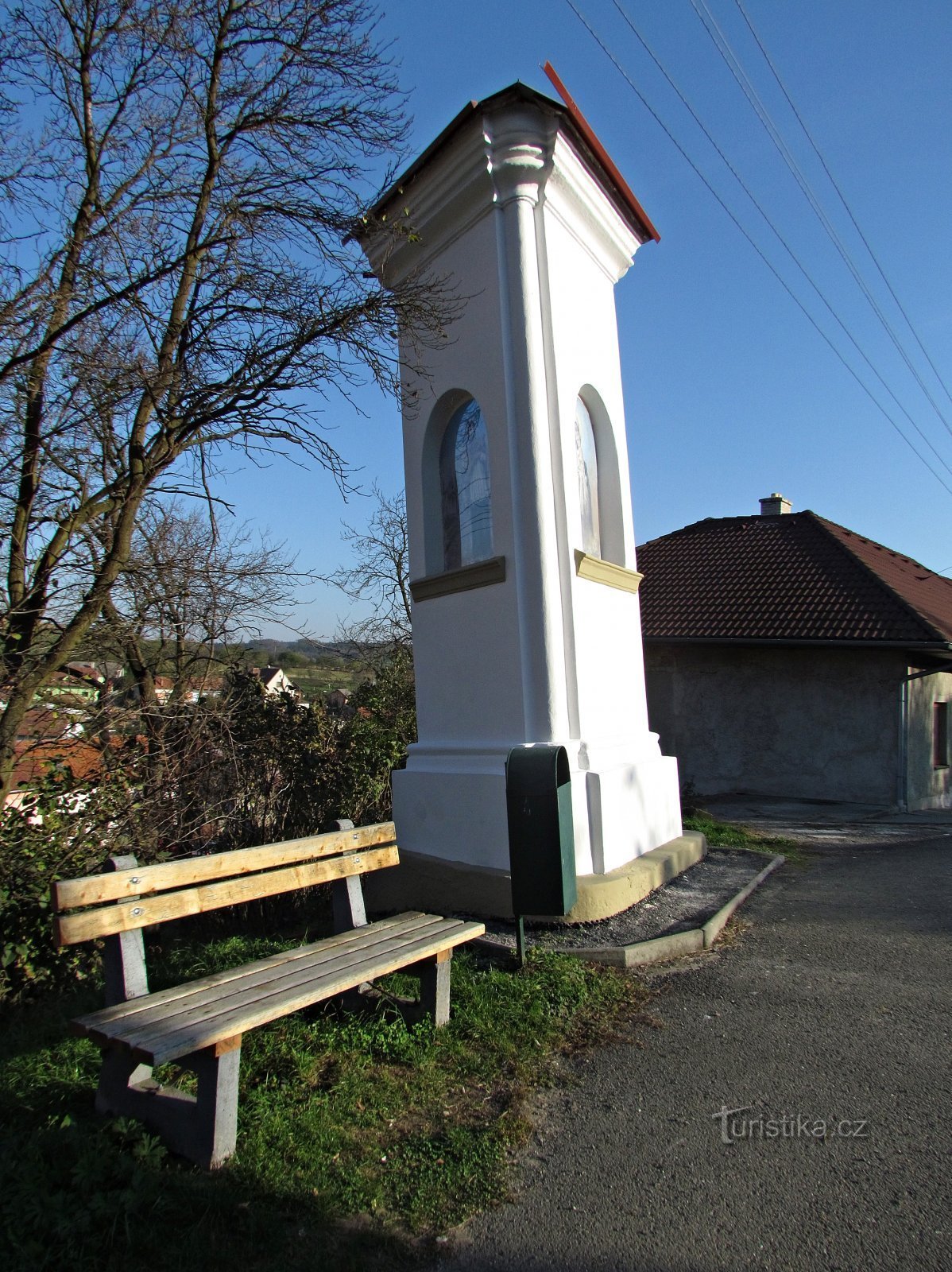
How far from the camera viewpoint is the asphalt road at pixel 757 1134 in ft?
7.68

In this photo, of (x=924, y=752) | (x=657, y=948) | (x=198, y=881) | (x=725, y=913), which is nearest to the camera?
(x=198, y=881)

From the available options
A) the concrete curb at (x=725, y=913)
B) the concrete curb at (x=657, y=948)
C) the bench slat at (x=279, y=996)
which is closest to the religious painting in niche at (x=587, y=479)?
the concrete curb at (x=725, y=913)

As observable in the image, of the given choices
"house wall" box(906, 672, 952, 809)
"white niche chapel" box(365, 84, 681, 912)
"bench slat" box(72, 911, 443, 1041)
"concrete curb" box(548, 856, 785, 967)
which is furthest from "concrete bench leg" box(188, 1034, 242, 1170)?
"house wall" box(906, 672, 952, 809)

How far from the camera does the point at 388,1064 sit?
340 centimetres

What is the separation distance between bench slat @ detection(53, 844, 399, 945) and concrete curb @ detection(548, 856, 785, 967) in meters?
1.17

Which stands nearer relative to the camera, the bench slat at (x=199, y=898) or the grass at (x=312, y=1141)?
the grass at (x=312, y=1141)

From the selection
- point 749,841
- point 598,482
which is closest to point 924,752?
point 749,841

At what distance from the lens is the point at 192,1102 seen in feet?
9.08

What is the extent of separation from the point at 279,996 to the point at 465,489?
416cm

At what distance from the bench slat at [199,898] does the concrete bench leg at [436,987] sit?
553 millimetres

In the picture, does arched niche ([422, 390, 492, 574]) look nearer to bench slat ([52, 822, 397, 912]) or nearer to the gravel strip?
the gravel strip

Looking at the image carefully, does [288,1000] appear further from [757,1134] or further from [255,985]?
[757,1134]

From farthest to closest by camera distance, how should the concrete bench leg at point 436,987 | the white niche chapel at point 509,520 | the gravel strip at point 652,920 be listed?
the white niche chapel at point 509,520, the gravel strip at point 652,920, the concrete bench leg at point 436,987

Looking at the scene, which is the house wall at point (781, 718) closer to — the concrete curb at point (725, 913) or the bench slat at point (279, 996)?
the concrete curb at point (725, 913)
